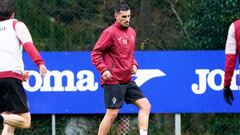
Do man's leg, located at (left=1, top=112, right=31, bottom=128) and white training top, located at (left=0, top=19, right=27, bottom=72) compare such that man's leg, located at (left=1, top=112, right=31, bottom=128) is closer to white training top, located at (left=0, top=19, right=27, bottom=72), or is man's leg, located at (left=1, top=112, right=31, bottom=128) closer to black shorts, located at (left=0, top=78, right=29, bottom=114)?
black shorts, located at (left=0, top=78, right=29, bottom=114)

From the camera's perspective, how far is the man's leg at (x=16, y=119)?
33.1ft

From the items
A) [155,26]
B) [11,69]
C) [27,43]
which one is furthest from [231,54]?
[155,26]

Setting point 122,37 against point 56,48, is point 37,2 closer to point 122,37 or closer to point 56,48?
point 56,48

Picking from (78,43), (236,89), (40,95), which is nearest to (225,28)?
(236,89)

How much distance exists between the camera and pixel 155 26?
14570 mm

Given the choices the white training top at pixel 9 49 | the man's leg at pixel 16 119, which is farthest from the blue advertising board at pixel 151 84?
the white training top at pixel 9 49

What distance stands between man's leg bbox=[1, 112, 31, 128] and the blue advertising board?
2.78 m

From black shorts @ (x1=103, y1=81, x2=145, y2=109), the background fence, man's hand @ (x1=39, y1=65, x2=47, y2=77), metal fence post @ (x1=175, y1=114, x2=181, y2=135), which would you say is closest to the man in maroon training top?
black shorts @ (x1=103, y1=81, x2=145, y2=109)

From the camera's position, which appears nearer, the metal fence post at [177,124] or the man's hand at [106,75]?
the man's hand at [106,75]

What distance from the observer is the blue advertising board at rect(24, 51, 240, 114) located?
13078mm

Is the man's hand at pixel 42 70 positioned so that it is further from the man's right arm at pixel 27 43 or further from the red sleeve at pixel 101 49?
the red sleeve at pixel 101 49

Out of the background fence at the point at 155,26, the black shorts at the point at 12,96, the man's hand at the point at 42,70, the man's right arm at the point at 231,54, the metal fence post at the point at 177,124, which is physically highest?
the background fence at the point at 155,26

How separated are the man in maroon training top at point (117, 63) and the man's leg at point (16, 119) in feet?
4.02

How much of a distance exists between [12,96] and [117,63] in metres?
1.67
